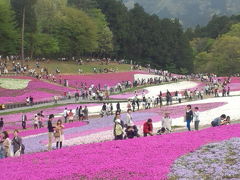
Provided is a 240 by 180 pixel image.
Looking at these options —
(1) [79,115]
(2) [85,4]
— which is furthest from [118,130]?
(2) [85,4]

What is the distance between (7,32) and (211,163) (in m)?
78.6

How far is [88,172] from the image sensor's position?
1789 centimetres

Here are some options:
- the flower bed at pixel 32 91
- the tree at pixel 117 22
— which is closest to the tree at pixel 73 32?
the tree at pixel 117 22

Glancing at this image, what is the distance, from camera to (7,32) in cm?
9194

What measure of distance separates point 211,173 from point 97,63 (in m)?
93.2

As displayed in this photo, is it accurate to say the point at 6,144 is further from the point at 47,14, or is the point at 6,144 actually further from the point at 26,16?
the point at 47,14

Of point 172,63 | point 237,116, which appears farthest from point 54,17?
point 237,116

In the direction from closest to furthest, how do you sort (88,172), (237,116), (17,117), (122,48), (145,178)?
(145,178), (88,172), (237,116), (17,117), (122,48)

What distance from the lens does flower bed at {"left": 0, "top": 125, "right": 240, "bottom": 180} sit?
1764 centimetres

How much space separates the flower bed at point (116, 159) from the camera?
1764 centimetres

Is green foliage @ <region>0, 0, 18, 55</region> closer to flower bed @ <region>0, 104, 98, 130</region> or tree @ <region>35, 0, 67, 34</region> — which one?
tree @ <region>35, 0, 67, 34</region>

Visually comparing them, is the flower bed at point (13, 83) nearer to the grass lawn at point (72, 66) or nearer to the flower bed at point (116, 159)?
the grass lawn at point (72, 66)

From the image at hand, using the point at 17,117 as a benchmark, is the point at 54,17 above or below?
above

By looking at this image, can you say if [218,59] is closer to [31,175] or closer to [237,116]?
[237,116]
